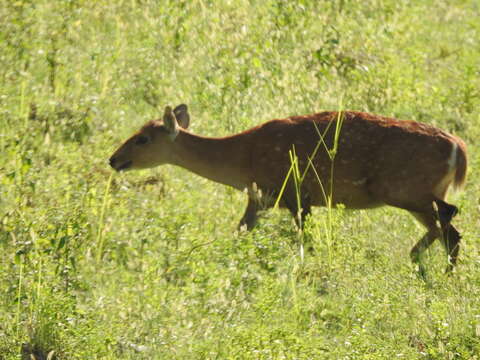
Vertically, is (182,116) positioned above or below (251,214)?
above

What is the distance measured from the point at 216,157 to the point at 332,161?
4.44ft

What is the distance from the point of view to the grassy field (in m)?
5.59

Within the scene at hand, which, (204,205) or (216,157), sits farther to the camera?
(216,157)

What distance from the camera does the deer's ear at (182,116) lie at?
889 cm

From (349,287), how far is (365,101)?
3.97 meters

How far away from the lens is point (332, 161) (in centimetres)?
727

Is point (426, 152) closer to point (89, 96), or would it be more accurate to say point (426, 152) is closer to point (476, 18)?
point (89, 96)

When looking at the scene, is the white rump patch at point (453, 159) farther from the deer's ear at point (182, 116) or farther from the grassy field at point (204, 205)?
the deer's ear at point (182, 116)

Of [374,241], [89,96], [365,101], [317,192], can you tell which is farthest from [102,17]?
[374,241]

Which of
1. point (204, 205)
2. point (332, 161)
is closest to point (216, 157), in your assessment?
point (204, 205)

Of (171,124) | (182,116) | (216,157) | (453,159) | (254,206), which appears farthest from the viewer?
(182,116)

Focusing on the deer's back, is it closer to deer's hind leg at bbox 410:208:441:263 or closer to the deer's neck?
the deer's neck

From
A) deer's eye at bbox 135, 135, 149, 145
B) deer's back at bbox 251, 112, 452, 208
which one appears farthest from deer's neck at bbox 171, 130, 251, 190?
deer's eye at bbox 135, 135, 149, 145

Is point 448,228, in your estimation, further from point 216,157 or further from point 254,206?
point 216,157
